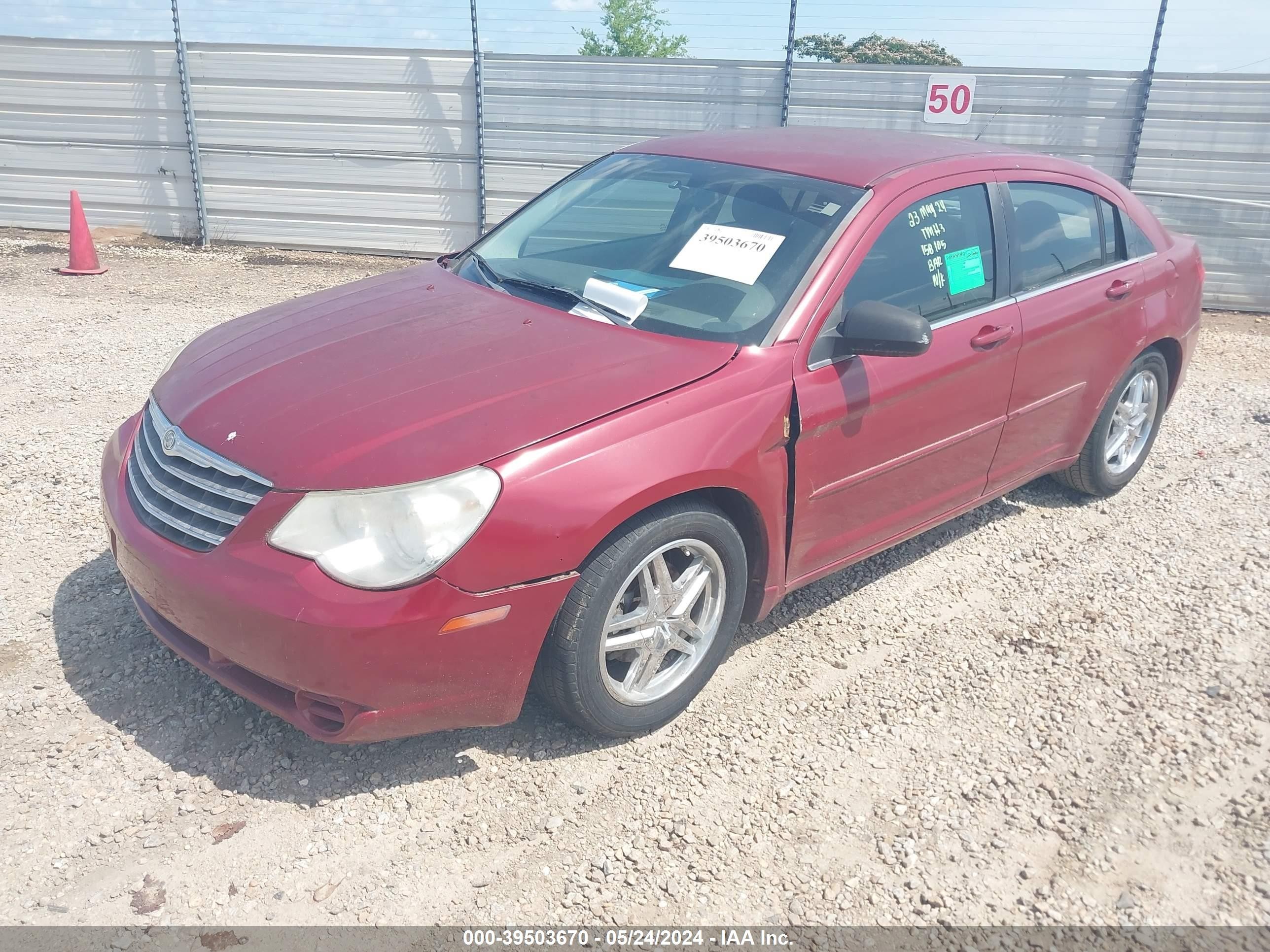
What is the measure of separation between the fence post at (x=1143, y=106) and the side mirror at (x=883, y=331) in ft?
26.2

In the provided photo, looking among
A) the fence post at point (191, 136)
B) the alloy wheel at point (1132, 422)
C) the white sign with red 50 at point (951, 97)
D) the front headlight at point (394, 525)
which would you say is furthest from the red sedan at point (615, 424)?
the fence post at point (191, 136)

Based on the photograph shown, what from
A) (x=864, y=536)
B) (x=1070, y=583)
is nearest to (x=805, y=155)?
(x=864, y=536)

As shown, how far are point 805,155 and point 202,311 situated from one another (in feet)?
20.3

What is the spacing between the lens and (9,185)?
11555 mm

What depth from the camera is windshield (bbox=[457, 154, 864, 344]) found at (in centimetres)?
329

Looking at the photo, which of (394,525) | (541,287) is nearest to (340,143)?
(541,287)

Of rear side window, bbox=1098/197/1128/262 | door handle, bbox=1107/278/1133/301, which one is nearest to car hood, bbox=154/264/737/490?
door handle, bbox=1107/278/1133/301

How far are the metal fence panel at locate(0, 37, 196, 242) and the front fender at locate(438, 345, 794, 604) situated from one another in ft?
34.0

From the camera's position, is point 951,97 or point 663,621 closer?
point 663,621

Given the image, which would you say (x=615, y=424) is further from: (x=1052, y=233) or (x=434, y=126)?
(x=434, y=126)

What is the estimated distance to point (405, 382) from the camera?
2926 millimetres

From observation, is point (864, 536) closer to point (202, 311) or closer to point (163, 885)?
point (163, 885)

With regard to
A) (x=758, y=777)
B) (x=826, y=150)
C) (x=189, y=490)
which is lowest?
(x=758, y=777)

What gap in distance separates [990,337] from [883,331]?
0.83 m
